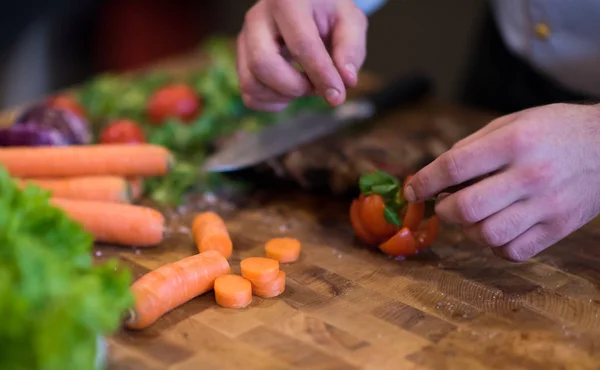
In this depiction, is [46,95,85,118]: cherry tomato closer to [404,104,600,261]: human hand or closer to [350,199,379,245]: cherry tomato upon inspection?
[350,199,379,245]: cherry tomato

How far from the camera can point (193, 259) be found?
1501mm

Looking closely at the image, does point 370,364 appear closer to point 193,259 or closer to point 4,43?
point 193,259

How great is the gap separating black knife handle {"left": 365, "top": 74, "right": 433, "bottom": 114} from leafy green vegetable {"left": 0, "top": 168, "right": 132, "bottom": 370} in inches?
61.4

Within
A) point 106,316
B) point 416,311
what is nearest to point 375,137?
point 416,311

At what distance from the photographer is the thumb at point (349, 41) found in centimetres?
170

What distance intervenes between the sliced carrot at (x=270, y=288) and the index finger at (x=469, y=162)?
1.12 feet

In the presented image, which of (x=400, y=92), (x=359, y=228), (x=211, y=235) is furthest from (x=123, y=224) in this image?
(x=400, y=92)

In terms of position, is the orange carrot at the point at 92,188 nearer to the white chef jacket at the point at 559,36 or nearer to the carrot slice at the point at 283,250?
the carrot slice at the point at 283,250

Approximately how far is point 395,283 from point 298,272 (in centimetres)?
20

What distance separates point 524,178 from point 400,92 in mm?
1272

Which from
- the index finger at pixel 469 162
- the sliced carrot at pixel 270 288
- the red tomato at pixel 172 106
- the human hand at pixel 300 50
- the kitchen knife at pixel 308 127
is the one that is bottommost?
the sliced carrot at pixel 270 288

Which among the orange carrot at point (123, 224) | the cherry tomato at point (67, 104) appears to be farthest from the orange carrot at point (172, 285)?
the cherry tomato at point (67, 104)

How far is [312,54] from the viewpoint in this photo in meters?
1.68

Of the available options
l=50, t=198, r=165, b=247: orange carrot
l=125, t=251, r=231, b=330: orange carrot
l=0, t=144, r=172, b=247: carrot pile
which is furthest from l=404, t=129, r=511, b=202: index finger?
l=0, t=144, r=172, b=247: carrot pile
